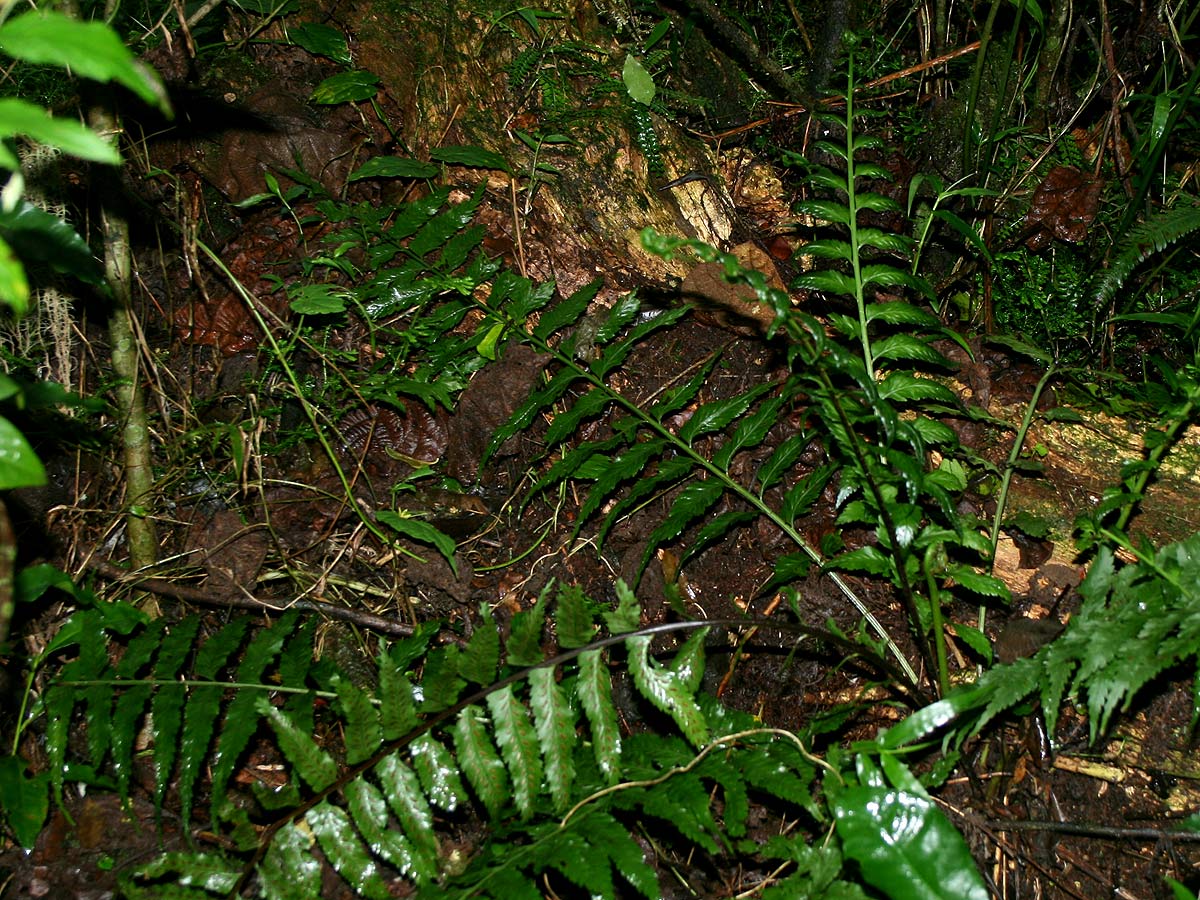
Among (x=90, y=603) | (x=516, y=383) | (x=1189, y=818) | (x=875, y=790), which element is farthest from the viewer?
(x=516, y=383)

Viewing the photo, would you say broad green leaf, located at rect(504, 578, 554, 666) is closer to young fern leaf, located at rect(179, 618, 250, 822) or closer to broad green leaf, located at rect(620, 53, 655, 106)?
young fern leaf, located at rect(179, 618, 250, 822)

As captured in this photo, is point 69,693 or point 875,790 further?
point 69,693

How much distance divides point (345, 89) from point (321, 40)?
22 centimetres

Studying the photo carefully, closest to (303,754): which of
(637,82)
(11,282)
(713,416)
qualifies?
(11,282)

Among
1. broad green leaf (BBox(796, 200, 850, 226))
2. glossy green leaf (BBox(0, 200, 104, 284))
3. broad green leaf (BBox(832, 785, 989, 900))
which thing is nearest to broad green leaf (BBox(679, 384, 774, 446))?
broad green leaf (BBox(796, 200, 850, 226))

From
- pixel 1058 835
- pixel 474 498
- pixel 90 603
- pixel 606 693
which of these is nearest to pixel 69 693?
pixel 90 603

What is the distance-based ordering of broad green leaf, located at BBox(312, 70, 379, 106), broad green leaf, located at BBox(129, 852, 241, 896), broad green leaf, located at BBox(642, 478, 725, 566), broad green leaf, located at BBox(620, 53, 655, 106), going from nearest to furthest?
1. broad green leaf, located at BBox(129, 852, 241, 896)
2. broad green leaf, located at BBox(642, 478, 725, 566)
3. broad green leaf, located at BBox(312, 70, 379, 106)
4. broad green leaf, located at BBox(620, 53, 655, 106)

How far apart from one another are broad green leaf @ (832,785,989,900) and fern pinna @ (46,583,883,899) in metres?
0.13

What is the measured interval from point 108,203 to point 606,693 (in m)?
1.81

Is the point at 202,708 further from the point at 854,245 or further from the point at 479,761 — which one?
the point at 854,245

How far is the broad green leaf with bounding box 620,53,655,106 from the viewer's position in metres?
3.21

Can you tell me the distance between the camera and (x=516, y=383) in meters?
2.72

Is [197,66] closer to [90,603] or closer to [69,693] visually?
[90,603]

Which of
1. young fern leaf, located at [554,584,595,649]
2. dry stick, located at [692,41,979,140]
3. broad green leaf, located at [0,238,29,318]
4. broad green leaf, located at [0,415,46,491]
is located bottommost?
young fern leaf, located at [554,584,595,649]
